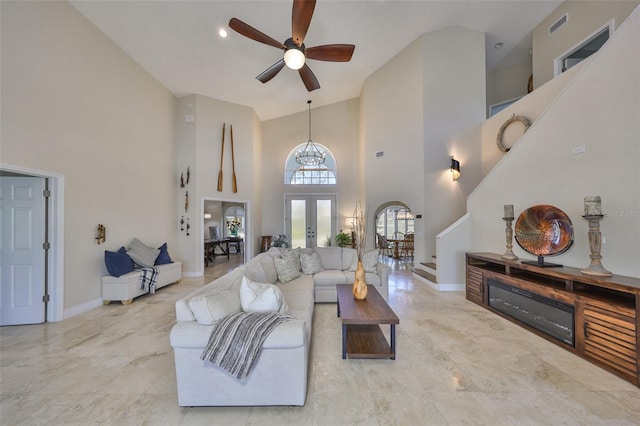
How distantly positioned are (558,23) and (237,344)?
328 inches

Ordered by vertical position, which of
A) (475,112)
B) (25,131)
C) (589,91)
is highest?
(475,112)

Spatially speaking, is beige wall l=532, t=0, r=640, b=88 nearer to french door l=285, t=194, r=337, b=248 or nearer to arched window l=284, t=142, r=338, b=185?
arched window l=284, t=142, r=338, b=185

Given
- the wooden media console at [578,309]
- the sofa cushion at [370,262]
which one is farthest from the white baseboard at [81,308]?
the wooden media console at [578,309]

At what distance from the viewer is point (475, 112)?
19.5 feet

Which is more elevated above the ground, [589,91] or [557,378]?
[589,91]

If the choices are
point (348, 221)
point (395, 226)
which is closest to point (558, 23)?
point (395, 226)

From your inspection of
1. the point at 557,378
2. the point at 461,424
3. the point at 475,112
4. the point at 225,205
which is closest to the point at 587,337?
the point at 557,378

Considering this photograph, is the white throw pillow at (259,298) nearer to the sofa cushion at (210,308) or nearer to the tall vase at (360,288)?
the sofa cushion at (210,308)

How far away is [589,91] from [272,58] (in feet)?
16.6

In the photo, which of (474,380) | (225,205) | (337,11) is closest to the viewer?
(474,380)

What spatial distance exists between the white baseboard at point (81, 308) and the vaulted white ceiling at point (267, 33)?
446 cm

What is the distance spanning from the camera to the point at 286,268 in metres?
3.83

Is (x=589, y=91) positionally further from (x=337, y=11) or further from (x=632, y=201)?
(x=337, y=11)

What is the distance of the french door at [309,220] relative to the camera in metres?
8.68
